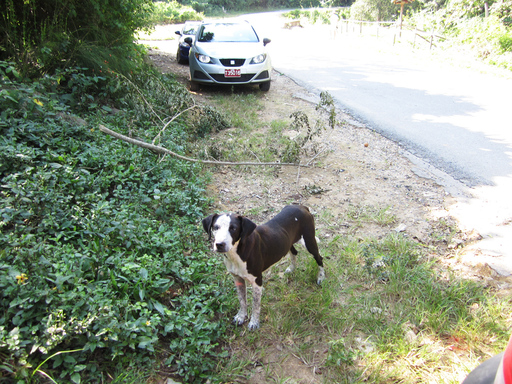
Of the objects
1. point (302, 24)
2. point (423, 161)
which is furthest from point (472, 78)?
point (302, 24)

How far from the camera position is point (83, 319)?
2.39 metres

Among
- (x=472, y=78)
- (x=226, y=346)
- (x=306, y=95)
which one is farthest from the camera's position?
(x=472, y=78)

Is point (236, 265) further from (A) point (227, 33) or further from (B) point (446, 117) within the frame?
(A) point (227, 33)

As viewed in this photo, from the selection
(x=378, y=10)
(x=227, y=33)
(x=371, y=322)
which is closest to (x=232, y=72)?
(x=227, y=33)

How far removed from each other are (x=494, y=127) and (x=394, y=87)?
3619 millimetres

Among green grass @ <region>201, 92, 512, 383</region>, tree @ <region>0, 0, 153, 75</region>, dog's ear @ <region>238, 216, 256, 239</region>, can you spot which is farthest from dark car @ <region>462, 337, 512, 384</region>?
tree @ <region>0, 0, 153, 75</region>

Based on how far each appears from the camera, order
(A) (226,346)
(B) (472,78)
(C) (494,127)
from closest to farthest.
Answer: (A) (226,346), (C) (494,127), (B) (472,78)

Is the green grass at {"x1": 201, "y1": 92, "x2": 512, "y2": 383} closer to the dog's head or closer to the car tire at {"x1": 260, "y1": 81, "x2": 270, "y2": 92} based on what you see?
the dog's head

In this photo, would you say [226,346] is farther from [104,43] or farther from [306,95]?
[306,95]

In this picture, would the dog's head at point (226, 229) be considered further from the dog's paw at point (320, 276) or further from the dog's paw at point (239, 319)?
the dog's paw at point (320, 276)

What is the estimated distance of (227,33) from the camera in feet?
33.9

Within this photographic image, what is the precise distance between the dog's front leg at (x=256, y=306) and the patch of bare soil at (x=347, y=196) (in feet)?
0.63

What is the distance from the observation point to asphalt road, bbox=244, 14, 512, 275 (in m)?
Result: 4.56

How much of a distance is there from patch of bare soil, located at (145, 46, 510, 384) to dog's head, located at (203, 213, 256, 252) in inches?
36.1
